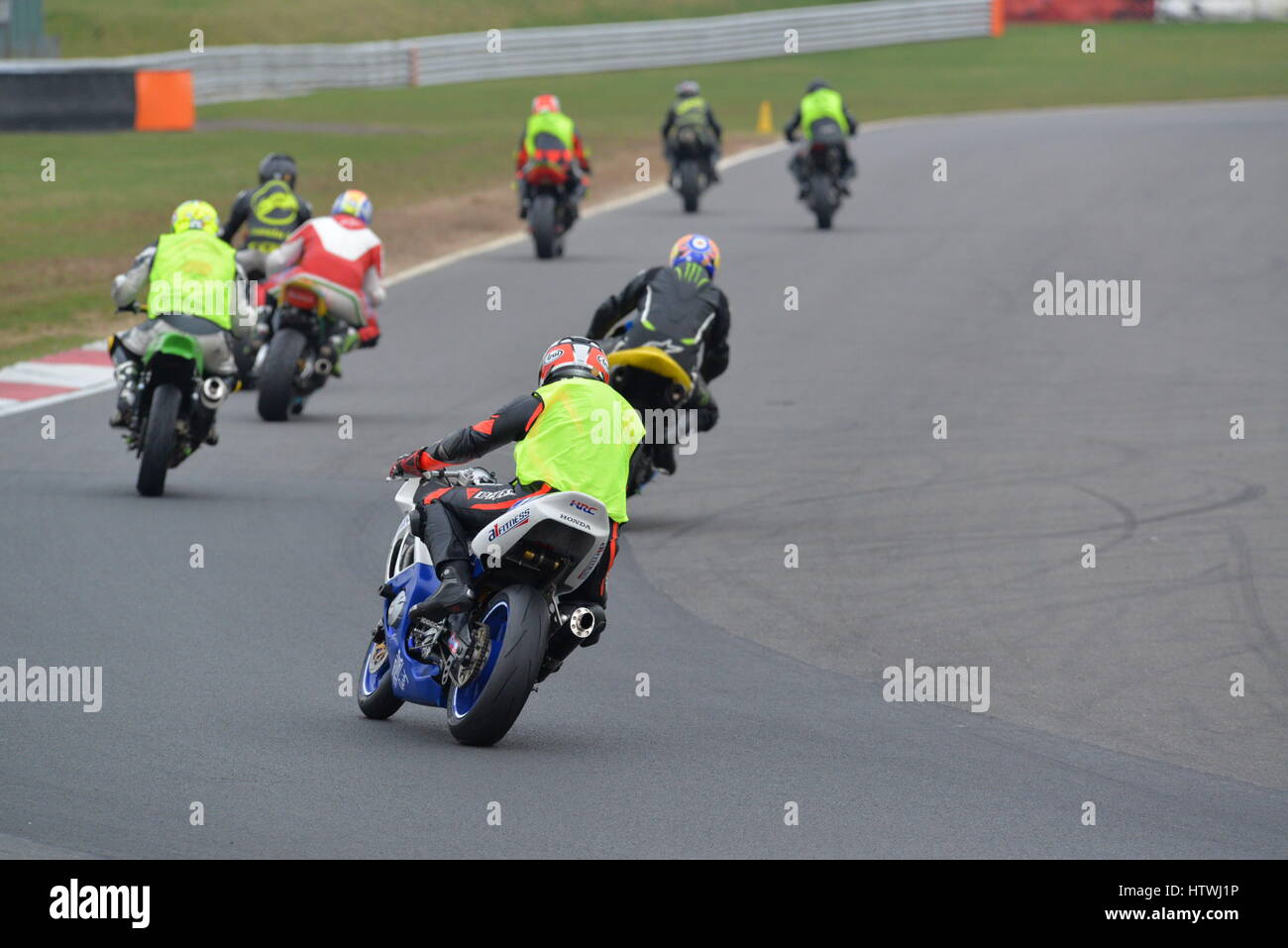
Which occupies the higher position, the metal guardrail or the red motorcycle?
the metal guardrail

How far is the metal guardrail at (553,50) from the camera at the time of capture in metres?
42.4

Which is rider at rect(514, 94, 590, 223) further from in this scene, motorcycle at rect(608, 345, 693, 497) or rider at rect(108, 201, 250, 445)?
motorcycle at rect(608, 345, 693, 497)

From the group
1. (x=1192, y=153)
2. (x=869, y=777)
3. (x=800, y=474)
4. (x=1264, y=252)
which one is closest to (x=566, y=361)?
(x=869, y=777)

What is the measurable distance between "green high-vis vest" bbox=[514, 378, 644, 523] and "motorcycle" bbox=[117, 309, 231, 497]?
203 inches

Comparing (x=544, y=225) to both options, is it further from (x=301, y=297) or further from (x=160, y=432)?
(x=160, y=432)

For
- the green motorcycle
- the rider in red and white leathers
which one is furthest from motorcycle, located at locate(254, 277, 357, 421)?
the green motorcycle

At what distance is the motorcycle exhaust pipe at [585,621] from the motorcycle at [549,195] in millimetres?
16970

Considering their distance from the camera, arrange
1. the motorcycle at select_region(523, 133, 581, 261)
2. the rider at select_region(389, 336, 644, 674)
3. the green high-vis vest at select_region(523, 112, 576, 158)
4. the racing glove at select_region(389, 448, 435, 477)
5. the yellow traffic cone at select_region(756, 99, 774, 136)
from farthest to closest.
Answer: the yellow traffic cone at select_region(756, 99, 774, 136) → the green high-vis vest at select_region(523, 112, 576, 158) → the motorcycle at select_region(523, 133, 581, 261) → the racing glove at select_region(389, 448, 435, 477) → the rider at select_region(389, 336, 644, 674)

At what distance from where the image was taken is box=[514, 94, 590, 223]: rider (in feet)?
80.5

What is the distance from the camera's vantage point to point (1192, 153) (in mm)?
35469

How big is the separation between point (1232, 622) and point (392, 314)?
12097 millimetres

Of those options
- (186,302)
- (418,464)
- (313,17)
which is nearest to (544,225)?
(186,302)
